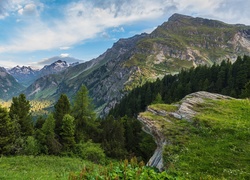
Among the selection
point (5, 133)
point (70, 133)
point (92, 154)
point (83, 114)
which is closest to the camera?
point (5, 133)

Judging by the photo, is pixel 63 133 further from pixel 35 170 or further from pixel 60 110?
pixel 35 170

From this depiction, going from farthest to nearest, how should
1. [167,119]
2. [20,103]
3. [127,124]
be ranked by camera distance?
1. [127,124]
2. [20,103]
3. [167,119]

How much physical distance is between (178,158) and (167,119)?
7972 millimetres

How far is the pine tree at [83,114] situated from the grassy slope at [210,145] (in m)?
34.1

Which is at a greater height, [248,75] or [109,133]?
[248,75]

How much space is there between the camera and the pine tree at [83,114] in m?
58.6

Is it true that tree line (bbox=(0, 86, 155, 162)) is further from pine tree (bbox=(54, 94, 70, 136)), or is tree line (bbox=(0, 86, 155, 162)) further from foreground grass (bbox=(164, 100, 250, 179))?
foreground grass (bbox=(164, 100, 250, 179))

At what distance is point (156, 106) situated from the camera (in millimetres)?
29641

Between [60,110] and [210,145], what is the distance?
151 ft

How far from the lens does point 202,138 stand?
20.9 metres

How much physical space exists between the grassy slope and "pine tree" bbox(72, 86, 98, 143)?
34.1 meters

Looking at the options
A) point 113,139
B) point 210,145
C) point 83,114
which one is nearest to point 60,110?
point 83,114

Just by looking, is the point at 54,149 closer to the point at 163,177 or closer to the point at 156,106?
the point at 156,106

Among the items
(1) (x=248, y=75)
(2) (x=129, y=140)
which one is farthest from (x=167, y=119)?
(1) (x=248, y=75)
